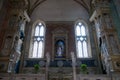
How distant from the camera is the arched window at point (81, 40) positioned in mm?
13648

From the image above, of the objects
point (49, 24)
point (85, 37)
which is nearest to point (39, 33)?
point (49, 24)

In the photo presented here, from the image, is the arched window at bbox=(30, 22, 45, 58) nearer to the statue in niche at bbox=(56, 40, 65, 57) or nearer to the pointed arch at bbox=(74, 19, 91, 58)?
the statue in niche at bbox=(56, 40, 65, 57)

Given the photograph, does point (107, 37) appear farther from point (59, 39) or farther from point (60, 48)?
point (59, 39)

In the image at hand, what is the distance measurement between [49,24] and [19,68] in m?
5.52

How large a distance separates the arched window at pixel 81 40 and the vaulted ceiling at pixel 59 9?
1045mm

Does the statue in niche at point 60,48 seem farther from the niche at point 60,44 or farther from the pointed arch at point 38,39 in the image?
the pointed arch at point 38,39

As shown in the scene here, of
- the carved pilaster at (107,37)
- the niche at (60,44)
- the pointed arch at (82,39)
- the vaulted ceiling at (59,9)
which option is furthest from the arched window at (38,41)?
the carved pilaster at (107,37)

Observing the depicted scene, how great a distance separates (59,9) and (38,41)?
14.8 feet

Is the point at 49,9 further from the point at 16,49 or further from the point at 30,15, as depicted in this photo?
the point at 16,49

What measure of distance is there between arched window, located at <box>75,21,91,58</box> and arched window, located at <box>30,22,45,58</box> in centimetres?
355

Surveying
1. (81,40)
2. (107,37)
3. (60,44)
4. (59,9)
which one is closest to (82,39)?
(81,40)

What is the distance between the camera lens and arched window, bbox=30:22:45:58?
13.8 m

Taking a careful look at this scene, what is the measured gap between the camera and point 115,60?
1027 centimetres

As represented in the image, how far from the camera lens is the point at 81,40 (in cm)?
1431
